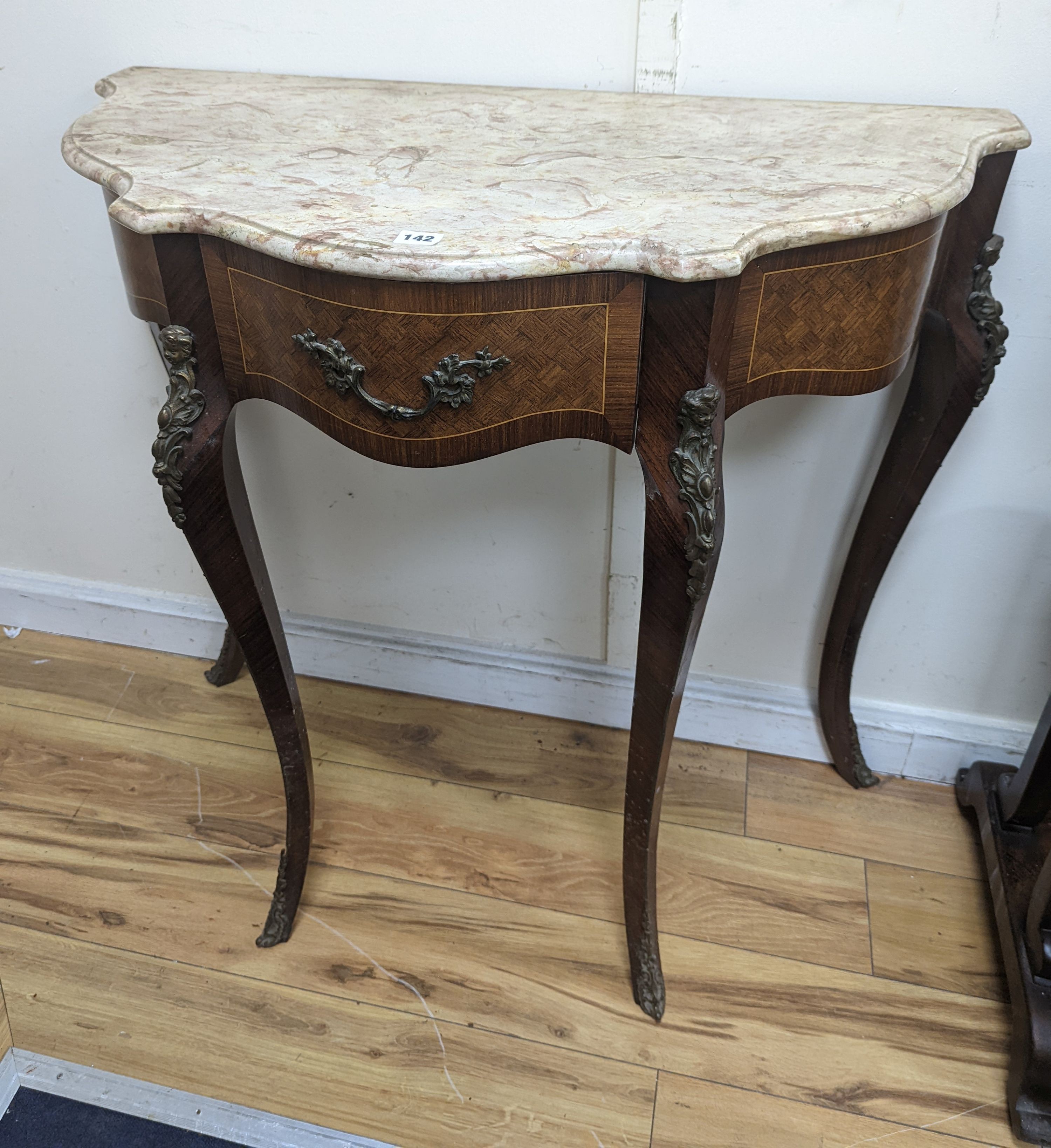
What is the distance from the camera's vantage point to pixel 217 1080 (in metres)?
1.07

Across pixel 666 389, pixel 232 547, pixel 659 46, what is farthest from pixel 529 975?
pixel 659 46

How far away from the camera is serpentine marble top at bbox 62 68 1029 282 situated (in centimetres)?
69

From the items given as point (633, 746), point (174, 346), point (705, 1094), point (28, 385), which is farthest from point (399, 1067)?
point (28, 385)

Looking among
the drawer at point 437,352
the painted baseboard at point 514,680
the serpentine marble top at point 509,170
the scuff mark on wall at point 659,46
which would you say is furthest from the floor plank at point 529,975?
the scuff mark on wall at point 659,46

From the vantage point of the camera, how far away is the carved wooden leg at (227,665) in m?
1.54

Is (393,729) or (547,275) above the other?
(547,275)

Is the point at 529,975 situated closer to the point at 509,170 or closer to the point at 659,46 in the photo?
the point at 509,170

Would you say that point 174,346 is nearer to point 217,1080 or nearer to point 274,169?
point 274,169

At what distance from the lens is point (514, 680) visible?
1.50m

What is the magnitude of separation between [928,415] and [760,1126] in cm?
79

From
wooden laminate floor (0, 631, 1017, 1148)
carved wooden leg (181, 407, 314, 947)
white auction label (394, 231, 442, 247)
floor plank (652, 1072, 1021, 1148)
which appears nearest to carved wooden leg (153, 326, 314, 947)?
carved wooden leg (181, 407, 314, 947)

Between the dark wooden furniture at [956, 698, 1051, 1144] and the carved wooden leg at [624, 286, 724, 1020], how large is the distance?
437mm

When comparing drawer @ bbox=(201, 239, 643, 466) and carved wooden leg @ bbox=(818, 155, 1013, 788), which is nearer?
drawer @ bbox=(201, 239, 643, 466)

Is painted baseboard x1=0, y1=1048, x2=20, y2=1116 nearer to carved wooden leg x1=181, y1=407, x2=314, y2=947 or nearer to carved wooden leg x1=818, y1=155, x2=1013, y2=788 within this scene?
carved wooden leg x1=181, y1=407, x2=314, y2=947
